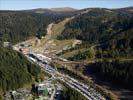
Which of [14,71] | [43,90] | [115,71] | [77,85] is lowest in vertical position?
[77,85]

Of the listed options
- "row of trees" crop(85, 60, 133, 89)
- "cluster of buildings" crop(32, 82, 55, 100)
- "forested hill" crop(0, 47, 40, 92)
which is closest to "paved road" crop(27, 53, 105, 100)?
"forested hill" crop(0, 47, 40, 92)

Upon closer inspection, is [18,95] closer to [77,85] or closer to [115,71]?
[77,85]


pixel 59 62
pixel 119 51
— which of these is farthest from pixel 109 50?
pixel 59 62

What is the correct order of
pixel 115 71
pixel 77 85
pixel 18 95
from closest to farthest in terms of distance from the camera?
pixel 18 95
pixel 77 85
pixel 115 71

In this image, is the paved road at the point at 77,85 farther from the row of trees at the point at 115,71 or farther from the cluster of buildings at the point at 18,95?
the cluster of buildings at the point at 18,95

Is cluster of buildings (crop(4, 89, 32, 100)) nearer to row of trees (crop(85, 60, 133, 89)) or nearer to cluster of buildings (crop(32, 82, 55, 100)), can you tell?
cluster of buildings (crop(32, 82, 55, 100))

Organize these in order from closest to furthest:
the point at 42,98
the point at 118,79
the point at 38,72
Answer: the point at 42,98
the point at 118,79
the point at 38,72

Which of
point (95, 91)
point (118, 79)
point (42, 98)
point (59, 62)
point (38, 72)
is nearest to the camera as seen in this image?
point (42, 98)

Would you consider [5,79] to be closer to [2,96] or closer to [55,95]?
[2,96]

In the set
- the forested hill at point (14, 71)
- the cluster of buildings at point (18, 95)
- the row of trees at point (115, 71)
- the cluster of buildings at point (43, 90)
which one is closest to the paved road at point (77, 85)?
the forested hill at point (14, 71)

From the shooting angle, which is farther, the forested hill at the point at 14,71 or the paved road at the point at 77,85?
the forested hill at the point at 14,71

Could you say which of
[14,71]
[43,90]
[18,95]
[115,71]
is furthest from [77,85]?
[18,95]
